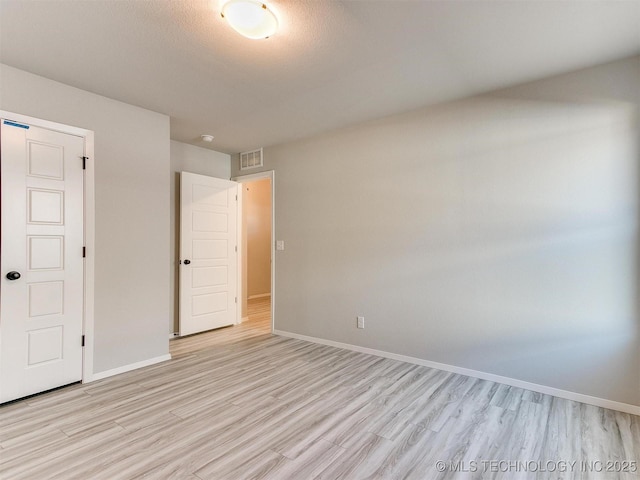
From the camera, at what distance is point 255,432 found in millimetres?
2176

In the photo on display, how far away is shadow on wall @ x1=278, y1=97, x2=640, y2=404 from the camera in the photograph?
8.23 ft

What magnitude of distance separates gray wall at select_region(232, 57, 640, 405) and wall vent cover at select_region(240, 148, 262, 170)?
0.89 m

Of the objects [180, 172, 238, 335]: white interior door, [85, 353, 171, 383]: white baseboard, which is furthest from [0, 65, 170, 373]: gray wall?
[180, 172, 238, 335]: white interior door

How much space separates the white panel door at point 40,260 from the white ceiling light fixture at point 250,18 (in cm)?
199

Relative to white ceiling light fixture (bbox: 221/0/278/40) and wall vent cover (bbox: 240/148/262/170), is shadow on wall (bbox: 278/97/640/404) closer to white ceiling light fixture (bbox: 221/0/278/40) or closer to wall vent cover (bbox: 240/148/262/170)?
wall vent cover (bbox: 240/148/262/170)

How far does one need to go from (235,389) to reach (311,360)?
0.98 meters

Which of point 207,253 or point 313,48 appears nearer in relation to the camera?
point 313,48

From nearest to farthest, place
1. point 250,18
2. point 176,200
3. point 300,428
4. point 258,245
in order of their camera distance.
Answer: point 250,18
point 300,428
point 176,200
point 258,245

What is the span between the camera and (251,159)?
493cm

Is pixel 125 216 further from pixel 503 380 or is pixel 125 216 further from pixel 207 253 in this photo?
pixel 503 380

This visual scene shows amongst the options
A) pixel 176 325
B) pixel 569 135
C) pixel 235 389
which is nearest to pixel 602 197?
pixel 569 135

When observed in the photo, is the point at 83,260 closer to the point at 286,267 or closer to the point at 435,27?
the point at 286,267

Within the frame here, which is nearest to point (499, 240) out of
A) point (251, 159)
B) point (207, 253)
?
point (251, 159)

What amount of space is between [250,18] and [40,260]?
255 cm
